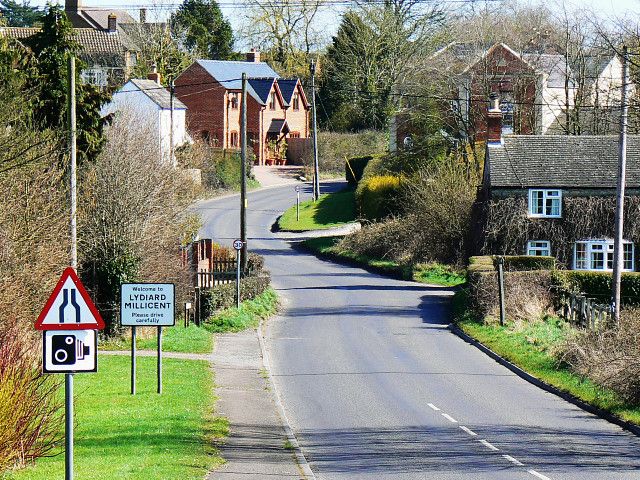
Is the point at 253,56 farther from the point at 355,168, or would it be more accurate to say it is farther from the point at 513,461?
the point at 513,461

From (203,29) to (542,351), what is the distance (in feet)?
269

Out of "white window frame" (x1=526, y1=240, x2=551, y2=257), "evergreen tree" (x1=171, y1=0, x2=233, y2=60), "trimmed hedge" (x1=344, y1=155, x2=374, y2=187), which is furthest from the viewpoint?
"evergreen tree" (x1=171, y1=0, x2=233, y2=60)

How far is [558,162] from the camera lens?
4900 cm

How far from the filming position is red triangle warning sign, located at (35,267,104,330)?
442 inches

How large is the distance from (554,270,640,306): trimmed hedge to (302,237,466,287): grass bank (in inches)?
407

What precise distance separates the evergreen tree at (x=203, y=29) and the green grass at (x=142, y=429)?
3261 inches

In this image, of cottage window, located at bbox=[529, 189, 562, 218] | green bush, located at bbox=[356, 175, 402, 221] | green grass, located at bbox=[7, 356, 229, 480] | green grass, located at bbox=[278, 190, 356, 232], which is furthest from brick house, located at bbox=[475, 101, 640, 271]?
green grass, located at bbox=[7, 356, 229, 480]

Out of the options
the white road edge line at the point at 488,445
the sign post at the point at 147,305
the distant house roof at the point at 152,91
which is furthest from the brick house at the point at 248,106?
the white road edge line at the point at 488,445

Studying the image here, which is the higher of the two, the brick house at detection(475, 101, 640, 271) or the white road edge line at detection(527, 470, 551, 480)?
the brick house at detection(475, 101, 640, 271)

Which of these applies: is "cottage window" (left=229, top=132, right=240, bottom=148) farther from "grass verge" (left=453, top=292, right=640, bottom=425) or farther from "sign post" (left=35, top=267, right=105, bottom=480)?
"sign post" (left=35, top=267, right=105, bottom=480)

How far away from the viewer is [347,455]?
17.1 meters

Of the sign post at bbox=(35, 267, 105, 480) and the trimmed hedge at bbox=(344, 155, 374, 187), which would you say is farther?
the trimmed hedge at bbox=(344, 155, 374, 187)

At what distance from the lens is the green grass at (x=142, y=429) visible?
13.8 metres

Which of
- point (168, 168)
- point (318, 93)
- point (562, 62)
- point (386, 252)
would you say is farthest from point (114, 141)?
point (318, 93)
